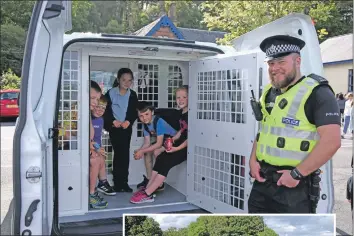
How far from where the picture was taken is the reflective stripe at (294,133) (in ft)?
9.71

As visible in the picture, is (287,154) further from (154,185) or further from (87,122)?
(154,185)

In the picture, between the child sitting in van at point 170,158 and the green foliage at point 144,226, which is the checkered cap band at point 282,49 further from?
the child sitting in van at point 170,158

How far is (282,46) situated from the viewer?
3.14m

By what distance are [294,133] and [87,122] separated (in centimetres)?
236

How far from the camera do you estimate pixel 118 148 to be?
5.85 meters

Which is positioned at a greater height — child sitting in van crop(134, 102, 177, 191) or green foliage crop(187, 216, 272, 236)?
child sitting in van crop(134, 102, 177, 191)

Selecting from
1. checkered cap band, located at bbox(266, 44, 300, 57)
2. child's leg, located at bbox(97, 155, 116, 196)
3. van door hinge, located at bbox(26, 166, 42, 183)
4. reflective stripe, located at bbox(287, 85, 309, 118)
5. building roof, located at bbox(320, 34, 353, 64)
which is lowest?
child's leg, located at bbox(97, 155, 116, 196)

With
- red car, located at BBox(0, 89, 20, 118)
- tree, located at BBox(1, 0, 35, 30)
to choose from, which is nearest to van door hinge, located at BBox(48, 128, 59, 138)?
red car, located at BBox(0, 89, 20, 118)

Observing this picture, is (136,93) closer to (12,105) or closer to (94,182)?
(94,182)

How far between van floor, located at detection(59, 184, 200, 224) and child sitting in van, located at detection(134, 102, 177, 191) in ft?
0.98

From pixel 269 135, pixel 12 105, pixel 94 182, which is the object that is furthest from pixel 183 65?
pixel 12 105

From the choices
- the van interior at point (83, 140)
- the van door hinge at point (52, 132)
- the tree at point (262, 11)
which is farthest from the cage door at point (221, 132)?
the tree at point (262, 11)

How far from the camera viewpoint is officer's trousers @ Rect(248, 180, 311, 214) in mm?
3045

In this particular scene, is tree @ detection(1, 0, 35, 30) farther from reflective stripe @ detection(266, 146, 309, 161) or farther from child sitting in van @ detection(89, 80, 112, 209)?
reflective stripe @ detection(266, 146, 309, 161)
